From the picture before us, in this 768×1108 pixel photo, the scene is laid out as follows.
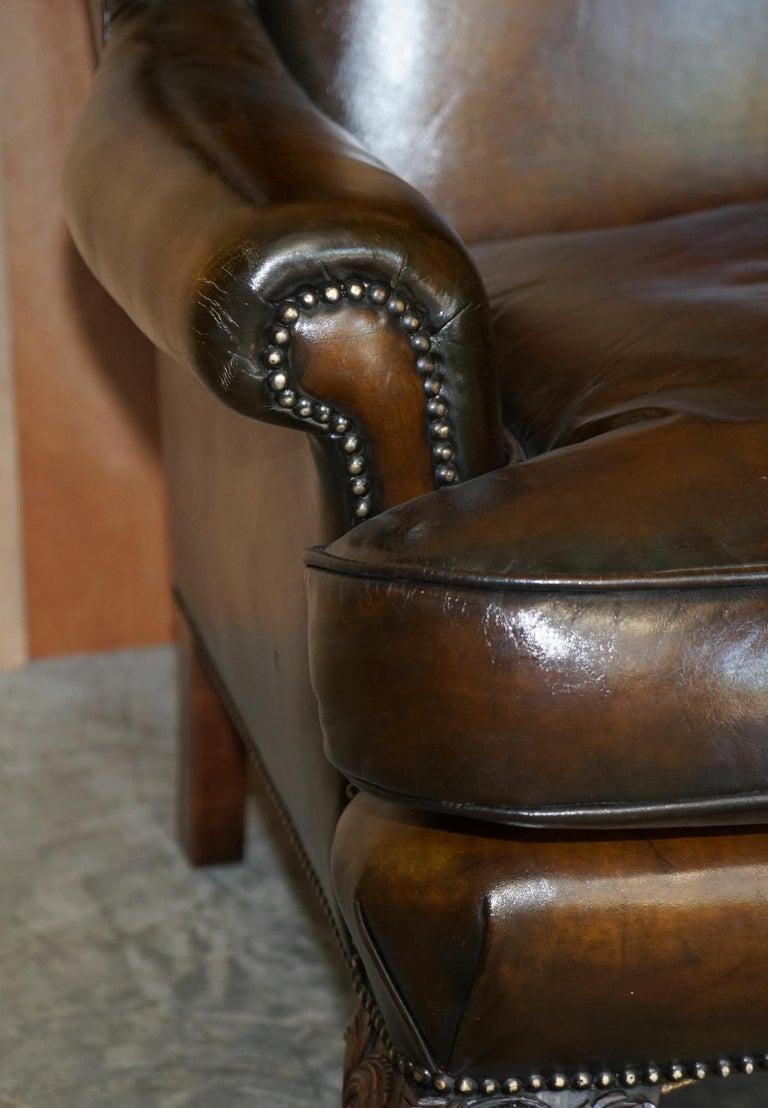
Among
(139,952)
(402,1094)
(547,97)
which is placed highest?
(547,97)

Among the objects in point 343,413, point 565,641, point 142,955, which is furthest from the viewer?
point 142,955

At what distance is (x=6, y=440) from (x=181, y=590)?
1.69 ft

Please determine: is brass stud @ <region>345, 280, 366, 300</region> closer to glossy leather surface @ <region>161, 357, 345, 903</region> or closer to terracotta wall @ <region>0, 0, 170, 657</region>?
glossy leather surface @ <region>161, 357, 345, 903</region>

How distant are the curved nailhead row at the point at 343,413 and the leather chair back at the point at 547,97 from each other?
50 centimetres

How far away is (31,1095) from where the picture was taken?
95cm

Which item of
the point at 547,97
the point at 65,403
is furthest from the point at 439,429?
the point at 65,403

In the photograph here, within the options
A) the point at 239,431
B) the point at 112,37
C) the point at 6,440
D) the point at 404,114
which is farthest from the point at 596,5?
the point at 6,440

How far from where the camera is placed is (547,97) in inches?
44.3

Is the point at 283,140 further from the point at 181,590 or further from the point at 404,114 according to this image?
the point at 181,590

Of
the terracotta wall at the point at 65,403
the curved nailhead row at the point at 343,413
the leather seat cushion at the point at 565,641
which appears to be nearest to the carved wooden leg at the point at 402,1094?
the leather seat cushion at the point at 565,641

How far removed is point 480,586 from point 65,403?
1.21 metres

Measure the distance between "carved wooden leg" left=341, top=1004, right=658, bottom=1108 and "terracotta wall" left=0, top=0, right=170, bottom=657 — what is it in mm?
966

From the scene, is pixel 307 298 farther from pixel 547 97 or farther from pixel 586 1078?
pixel 547 97

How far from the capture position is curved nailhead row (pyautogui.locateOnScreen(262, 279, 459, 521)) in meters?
0.60
